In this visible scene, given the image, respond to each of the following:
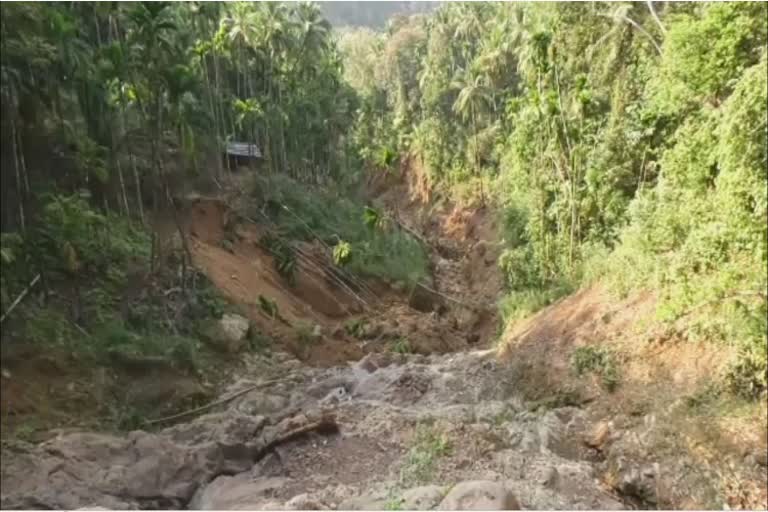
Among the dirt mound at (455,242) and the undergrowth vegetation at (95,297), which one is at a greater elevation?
the undergrowth vegetation at (95,297)

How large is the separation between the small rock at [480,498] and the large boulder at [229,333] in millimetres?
9072

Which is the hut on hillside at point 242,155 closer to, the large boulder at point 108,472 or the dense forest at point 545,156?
the dense forest at point 545,156

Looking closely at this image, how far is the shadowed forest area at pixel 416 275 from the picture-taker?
9.05 metres

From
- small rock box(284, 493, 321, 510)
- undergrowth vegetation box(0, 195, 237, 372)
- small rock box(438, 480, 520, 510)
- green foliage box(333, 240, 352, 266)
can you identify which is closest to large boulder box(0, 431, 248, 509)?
small rock box(284, 493, 321, 510)

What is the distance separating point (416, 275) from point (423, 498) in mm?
18295

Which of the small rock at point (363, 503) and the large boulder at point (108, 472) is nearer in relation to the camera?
the small rock at point (363, 503)

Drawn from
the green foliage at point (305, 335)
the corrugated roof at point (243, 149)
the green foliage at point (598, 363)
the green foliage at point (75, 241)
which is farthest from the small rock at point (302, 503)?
the corrugated roof at point (243, 149)

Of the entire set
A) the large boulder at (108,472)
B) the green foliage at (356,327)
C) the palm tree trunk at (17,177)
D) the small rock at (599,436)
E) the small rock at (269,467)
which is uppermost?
the palm tree trunk at (17,177)

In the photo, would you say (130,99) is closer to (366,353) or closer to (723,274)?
(366,353)

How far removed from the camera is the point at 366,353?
18.4 meters

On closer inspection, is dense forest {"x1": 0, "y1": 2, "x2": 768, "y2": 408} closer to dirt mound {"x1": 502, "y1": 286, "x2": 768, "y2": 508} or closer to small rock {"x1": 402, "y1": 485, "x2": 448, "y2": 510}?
dirt mound {"x1": 502, "y1": 286, "x2": 768, "y2": 508}

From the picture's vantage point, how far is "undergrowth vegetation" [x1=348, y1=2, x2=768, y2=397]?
9.19 metres

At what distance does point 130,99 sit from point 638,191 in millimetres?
11702

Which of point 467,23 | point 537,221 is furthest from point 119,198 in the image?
point 467,23
